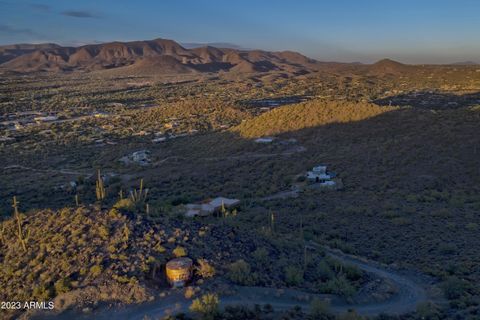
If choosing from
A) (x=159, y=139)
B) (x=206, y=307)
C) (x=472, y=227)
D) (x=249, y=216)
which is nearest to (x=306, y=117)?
(x=159, y=139)

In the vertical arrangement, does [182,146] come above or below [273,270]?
below

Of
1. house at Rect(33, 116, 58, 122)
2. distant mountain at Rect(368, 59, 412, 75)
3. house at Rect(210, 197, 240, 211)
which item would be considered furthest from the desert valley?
distant mountain at Rect(368, 59, 412, 75)


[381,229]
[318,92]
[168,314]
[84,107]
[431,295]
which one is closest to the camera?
[168,314]

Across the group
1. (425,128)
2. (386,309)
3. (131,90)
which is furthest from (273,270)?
(131,90)

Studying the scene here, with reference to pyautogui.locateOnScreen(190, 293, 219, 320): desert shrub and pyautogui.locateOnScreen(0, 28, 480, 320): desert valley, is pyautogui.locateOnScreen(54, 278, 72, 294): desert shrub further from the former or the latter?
pyautogui.locateOnScreen(190, 293, 219, 320): desert shrub

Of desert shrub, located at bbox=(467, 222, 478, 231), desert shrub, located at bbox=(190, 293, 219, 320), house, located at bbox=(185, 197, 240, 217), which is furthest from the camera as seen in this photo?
house, located at bbox=(185, 197, 240, 217)

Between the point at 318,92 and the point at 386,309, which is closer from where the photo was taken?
the point at 386,309

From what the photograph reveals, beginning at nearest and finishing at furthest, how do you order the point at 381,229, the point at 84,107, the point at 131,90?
the point at 381,229
the point at 84,107
the point at 131,90

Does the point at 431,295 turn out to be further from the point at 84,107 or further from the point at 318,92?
the point at 318,92
